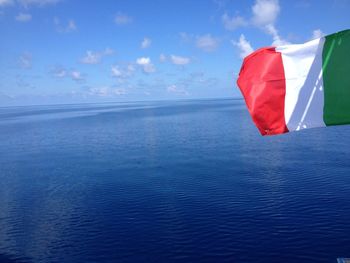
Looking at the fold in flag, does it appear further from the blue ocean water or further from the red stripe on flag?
the blue ocean water

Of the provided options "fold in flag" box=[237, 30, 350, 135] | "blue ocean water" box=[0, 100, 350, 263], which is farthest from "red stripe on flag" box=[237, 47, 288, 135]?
"blue ocean water" box=[0, 100, 350, 263]

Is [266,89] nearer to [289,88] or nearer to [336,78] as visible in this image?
[289,88]

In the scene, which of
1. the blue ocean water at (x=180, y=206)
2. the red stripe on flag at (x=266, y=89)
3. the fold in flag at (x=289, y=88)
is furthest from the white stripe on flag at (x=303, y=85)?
the blue ocean water at (x=180, y=206)

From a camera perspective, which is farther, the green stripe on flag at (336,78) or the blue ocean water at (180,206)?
the blue ocean water at (180,206)

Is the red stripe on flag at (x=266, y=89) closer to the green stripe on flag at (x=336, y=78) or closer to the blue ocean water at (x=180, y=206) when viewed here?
the green stripe on flag at (x=336, y=78)

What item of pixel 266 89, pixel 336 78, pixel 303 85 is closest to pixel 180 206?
pixel 266 89

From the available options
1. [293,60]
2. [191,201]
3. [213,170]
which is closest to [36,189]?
[191,201]

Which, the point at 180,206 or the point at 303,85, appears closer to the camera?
the point at 303,85
